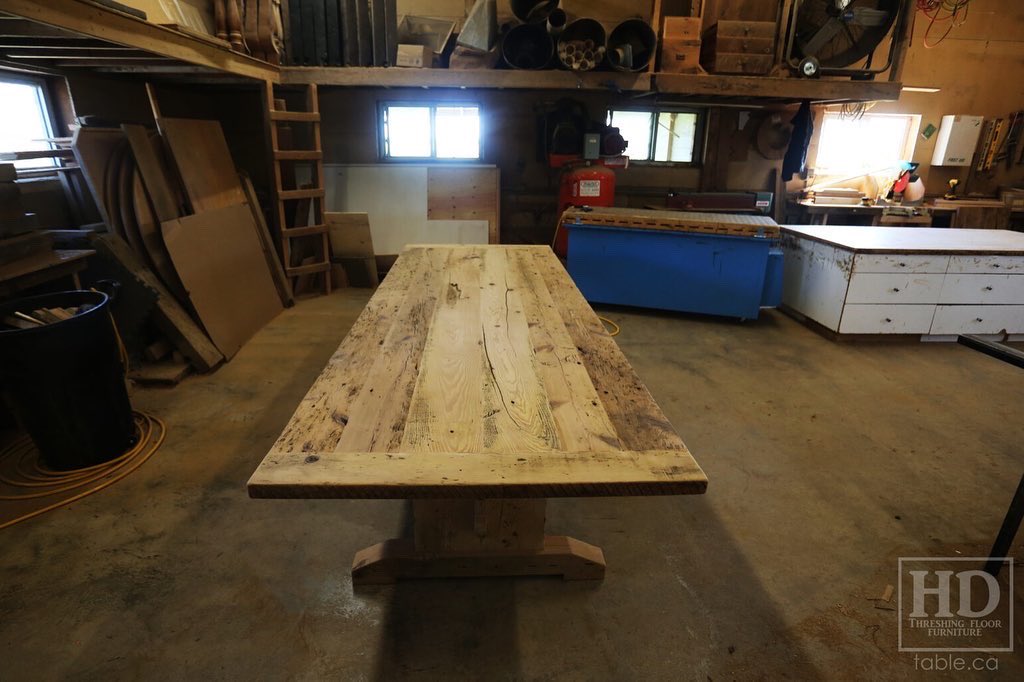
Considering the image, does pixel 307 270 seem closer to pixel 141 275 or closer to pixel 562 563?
pixel 141 275

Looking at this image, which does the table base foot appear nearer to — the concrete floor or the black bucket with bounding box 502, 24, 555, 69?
the concrete floor

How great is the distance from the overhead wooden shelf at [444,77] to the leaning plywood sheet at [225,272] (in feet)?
4.00

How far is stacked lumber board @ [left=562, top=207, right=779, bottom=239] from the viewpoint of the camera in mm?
4160

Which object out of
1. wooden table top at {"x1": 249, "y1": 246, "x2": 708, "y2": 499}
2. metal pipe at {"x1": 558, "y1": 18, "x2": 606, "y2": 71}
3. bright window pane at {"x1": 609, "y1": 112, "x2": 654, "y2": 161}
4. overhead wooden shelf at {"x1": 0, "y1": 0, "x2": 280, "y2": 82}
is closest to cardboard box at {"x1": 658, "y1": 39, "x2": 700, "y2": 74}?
metal pipe at {"x1": 558, "y1": 18, "x2": 606, "y2": 71}

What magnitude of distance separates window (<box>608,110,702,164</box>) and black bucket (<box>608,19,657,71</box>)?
110cm

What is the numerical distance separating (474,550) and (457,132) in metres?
4.97

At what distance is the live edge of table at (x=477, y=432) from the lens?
118cm

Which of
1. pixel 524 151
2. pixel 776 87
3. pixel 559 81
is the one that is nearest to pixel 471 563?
pixel 559 81

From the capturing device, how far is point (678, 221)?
4.32 m

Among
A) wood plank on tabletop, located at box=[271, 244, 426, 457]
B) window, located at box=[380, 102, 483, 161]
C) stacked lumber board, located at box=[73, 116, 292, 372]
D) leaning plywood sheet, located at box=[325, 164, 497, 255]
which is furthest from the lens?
window, located at box=[380, 102, 483, 161]

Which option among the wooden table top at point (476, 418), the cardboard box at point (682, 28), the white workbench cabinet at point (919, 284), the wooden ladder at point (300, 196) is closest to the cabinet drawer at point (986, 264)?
the white workbench cabinet at point (919, 284)

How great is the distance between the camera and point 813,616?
1785 millimetres

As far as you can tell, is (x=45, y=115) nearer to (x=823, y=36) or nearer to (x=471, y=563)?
(x=471, y=563)

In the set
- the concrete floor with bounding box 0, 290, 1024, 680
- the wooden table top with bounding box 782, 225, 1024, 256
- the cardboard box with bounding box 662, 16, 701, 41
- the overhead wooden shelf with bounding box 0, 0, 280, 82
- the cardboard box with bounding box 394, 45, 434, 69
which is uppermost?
the cardboard box with bounding box 662, 16, 701, 41
